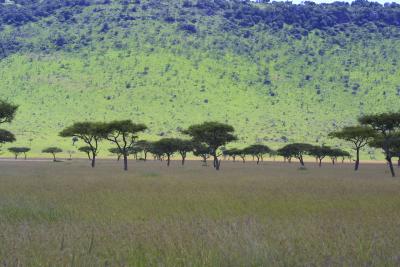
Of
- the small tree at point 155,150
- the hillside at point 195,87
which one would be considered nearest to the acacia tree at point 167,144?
the small tree at point 155,150

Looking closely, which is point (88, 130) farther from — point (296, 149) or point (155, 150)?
point (296, 149)

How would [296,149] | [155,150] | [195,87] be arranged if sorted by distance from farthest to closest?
1. [195,87]
2. [155,150]
3. [296,149]

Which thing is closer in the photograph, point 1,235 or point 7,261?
point 7,261

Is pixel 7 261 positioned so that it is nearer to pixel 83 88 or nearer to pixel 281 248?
pixel 281 248

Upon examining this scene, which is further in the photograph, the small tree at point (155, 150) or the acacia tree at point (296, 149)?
the small tree at point (155, 150)

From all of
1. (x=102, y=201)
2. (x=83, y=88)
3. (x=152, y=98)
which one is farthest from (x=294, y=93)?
(x=102, y=201)

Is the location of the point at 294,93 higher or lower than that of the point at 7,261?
higher

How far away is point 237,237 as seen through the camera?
27.6ft

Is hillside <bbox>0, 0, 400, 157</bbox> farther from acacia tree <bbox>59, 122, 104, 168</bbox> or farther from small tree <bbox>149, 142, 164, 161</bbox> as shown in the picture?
acacia tree <bbox>59, 122, 104, 168</bbox>

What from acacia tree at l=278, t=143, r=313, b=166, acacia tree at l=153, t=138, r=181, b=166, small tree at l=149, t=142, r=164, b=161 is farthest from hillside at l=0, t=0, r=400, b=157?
acacia tree at l=153, t=138, r=181, b=166

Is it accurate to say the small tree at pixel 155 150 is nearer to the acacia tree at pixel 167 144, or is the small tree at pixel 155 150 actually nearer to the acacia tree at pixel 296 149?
the acacia tree at pixel 167 144

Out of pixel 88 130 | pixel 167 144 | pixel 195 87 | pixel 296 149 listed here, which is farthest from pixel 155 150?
pixel 195 87

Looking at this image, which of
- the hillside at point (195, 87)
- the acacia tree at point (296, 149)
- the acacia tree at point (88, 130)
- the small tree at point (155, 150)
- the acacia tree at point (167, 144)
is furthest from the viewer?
the hillside at point (195, 87)

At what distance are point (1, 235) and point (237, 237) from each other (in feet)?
14.3
